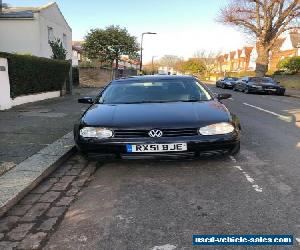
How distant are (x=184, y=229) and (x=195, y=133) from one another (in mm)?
1837

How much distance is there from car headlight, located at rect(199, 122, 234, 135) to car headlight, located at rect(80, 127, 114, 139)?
1212 mm

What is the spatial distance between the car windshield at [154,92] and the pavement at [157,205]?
1.13 meters

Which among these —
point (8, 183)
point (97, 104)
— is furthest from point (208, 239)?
point (97, 104)

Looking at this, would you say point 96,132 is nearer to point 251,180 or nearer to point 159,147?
point 159,147

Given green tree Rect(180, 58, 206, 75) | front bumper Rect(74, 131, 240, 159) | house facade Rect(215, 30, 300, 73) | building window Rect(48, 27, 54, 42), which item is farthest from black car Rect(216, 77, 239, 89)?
green tree Rect(180, 58, 206, 75)

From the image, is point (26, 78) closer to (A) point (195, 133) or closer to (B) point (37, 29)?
(A) point (195, 133)

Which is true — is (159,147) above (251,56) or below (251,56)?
below

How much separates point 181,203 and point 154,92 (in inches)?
114

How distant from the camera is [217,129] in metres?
5.12

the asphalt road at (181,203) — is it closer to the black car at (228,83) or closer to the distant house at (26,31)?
the distant house at (26,31)

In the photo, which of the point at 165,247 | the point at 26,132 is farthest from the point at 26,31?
the point at 165,247

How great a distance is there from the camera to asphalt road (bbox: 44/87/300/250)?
3293 millimetres

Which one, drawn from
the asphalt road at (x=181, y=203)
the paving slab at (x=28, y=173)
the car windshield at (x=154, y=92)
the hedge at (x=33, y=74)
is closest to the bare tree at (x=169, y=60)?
the hedge at (x=33, y=74)

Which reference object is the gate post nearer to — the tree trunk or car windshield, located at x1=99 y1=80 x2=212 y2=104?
car windshield, located at x1=99 y1=80 x2=212 y2=104
